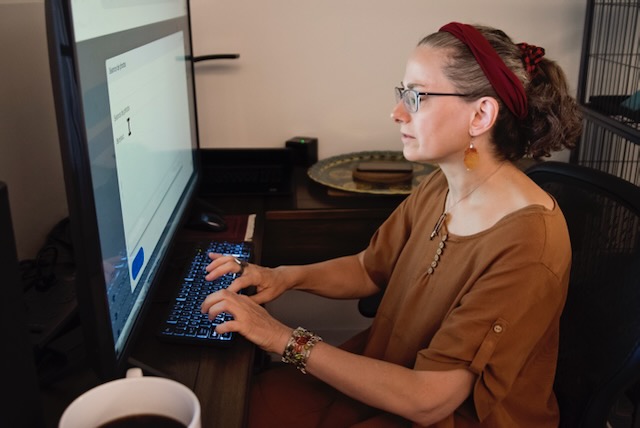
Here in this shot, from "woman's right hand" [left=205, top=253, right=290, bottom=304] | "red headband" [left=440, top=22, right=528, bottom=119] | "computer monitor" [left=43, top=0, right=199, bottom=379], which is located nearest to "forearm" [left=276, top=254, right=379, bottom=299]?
"woman's right hand" [left=205, top=253, right=290, bottom=304]

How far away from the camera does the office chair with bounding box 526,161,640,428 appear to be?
1055mm

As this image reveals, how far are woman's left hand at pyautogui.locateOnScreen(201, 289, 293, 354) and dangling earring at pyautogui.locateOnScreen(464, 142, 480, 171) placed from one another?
1.42ft

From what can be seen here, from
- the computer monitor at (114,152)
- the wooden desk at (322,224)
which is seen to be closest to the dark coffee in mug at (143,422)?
the computer monitor at (114,152)

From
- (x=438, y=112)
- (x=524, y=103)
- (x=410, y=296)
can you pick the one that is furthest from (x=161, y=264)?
(x=524, y=103)

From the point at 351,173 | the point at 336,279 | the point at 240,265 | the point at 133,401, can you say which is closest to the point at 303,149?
the point at 351,173

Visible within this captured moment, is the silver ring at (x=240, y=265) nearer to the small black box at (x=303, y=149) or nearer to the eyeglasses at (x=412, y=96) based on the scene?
the eyeglasses at (x=412, y=96)

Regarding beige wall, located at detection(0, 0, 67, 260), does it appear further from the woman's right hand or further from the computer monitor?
the woman's right hand

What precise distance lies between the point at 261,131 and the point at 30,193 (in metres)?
0.84

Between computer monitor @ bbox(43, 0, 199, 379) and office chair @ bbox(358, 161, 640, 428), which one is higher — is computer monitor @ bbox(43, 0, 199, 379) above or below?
above

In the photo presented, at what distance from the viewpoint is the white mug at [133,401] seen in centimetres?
70

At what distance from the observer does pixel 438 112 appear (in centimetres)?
117

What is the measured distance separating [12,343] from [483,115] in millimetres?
818

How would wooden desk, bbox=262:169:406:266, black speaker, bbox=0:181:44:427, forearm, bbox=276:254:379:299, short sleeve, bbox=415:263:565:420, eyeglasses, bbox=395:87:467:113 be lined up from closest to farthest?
black speaker, bbox=0:181:44:427, short sleeve, bbox=415:263:565:420, eyeglasses, bbox=395:87:467:113, forearm, bbox=276:254:379:299, wooden desk, bbox=262:169:406:266

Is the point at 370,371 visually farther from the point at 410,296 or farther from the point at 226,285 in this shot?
the point at 226,285
